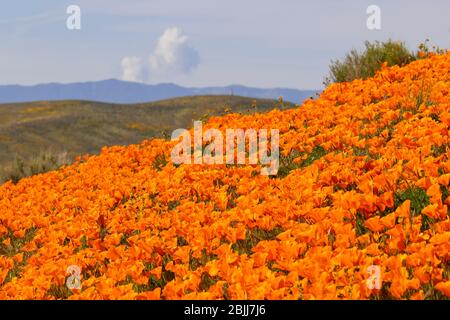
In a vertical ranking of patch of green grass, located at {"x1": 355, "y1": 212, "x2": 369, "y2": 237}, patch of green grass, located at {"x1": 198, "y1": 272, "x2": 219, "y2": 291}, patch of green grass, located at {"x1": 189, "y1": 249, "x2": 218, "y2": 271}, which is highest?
patch of green grass, located at {"x1": 355, "y1": 212, "x2": 369, "y2": 237}

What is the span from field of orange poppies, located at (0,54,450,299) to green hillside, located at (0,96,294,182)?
17963 mm

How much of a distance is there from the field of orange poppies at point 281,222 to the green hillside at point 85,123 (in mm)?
17963

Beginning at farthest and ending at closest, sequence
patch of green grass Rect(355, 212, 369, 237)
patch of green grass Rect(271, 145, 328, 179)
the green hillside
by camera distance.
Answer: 1. the green hillside
2. patch of green grass Rect(271, 145, 328, 179)
3. patch of green grass Rect(355, 212, 369, 237)

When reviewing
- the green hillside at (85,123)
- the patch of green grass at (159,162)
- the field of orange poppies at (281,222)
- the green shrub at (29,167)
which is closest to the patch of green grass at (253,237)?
the field of orange poppies at (281,222)

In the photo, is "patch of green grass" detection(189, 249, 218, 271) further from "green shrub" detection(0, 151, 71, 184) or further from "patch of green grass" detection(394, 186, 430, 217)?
"green shrub" detection(0, 151, 71, 184)

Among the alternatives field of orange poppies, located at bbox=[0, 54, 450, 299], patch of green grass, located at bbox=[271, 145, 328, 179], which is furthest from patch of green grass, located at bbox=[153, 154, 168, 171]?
patch of green grass, located at bbox=[271, 145, 328, 179]

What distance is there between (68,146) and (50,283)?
35.5 m

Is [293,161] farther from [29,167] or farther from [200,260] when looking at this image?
[29,167]

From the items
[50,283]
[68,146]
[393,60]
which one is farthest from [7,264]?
[68,146]

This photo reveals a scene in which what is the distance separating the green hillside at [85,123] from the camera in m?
38.6

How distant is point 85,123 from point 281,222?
43.8 meters

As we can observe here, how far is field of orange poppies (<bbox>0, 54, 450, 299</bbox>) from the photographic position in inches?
152

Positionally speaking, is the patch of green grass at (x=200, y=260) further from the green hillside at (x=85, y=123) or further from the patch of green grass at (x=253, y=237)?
the green hillside at (x=85, y=123)
